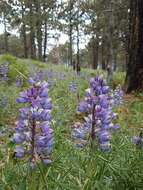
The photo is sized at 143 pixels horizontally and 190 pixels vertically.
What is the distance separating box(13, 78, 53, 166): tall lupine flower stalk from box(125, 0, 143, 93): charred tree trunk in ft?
26.9

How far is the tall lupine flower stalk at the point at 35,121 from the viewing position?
2367 mm

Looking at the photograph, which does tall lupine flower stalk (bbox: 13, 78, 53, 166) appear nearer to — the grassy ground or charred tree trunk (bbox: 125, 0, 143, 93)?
the grassy ground

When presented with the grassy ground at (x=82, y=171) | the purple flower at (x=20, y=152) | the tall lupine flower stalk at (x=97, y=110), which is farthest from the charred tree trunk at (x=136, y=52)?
the purple flower at (x=20, y=152)

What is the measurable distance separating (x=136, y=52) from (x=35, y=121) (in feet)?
27.2

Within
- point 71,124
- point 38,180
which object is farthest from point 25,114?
point 71,124

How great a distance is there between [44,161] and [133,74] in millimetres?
8204

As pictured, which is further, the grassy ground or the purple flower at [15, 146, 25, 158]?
the grassy ground

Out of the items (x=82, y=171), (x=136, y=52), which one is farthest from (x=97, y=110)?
(x=136, y=52)

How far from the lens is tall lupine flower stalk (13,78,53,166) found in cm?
237

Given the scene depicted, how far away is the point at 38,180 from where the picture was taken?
2.67 meters

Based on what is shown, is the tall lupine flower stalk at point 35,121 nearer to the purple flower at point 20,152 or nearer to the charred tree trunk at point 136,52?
the purple flower at point 20,152

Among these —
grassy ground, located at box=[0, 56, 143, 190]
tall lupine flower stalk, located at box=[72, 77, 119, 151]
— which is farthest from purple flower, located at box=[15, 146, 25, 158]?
tall lupine flower stalk, located at box=[72, 77, 119, 151]

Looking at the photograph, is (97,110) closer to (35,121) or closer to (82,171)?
(35,121)

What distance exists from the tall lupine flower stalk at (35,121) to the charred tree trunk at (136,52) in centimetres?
820
